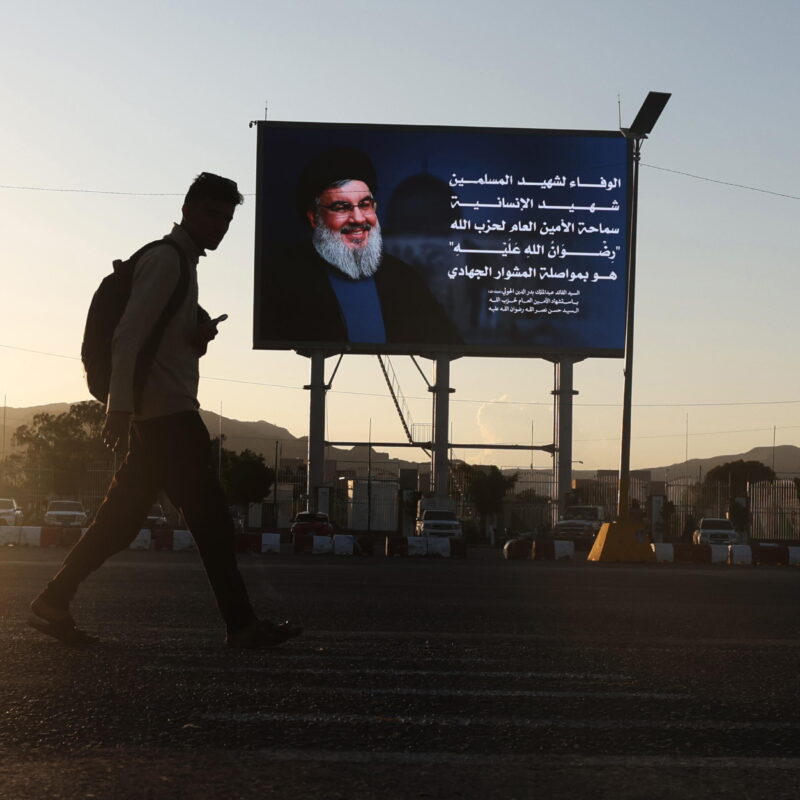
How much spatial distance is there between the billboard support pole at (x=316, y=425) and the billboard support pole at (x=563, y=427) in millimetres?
7141

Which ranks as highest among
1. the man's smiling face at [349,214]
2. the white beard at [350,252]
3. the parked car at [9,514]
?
the man's smiling face at [349,214]

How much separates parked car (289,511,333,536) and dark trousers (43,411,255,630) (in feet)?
108

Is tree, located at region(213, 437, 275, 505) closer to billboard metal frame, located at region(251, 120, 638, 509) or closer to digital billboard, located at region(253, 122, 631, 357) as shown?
billboard metal frame, located at region(251, 120, 638, 509)

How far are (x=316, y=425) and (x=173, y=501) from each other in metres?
40.7

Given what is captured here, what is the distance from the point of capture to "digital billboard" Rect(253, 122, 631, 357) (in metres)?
40.7

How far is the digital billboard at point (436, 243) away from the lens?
1601 inches

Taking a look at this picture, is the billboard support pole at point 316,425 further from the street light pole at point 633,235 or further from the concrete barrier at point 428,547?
the street light pole at point 633,235

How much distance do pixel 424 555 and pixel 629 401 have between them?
15.9ft

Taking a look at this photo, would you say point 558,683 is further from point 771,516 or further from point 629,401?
point 771,516

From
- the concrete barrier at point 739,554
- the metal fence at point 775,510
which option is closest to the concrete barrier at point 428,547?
the concrete barrier at point 739,554

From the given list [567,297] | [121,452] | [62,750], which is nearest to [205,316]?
[121,452]

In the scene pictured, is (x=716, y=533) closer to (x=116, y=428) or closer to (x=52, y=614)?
(x=52, y=614)

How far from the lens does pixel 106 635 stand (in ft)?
20.0

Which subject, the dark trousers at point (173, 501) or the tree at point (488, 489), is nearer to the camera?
the dark trousers at point (173, 501)
